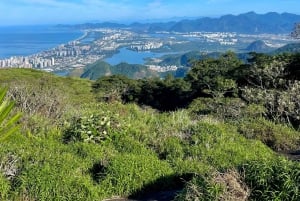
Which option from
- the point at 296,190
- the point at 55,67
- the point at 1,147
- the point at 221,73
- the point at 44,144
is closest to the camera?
the point at 296,190

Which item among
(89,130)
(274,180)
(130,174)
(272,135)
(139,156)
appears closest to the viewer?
(274,180)

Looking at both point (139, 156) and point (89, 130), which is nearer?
point (139, 156)

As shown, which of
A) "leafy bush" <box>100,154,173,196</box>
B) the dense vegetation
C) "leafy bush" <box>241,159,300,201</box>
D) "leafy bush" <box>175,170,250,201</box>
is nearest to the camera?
"leafy bush" <box>241,159,300,201</box>

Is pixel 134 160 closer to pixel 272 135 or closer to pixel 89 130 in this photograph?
pixel 89 130

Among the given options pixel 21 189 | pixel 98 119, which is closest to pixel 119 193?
pixel 21 189

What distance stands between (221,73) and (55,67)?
129660mm

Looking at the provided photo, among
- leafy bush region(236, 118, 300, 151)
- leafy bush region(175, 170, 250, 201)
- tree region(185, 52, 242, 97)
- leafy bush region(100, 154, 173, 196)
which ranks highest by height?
leafy bush region(175, 170, 250, 201)

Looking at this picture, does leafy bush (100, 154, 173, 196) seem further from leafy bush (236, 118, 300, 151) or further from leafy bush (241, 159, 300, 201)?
leafy bush (236, 118, 300, 151)

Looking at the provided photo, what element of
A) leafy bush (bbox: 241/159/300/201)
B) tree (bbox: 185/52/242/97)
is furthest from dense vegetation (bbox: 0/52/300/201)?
tree (bbox: 185/52/242/97)

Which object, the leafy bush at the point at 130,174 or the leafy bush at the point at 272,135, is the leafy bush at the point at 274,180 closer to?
the leafy bush at the point at 130,174

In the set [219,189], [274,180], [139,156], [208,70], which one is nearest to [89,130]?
[139,156]

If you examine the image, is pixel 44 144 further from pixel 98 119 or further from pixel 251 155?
pixel 251 155

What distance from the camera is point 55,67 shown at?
160 m

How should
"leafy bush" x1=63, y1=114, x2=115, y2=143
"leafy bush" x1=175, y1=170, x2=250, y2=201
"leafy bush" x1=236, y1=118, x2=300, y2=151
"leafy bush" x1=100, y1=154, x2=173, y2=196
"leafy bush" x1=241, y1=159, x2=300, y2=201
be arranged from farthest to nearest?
"leafy bush" x1=236, y1=118, x2=300, y2=151, "leafy bush" x1=63, y1=114, x2=115, y2=143, "leafy bush" x1=100, y1=154, x2=173, y2=196, "leafy bush" x1=175, y1=170, x2=250, y2=201, "leafy bush" x1=241, y1=159, x2=300, y2=201
